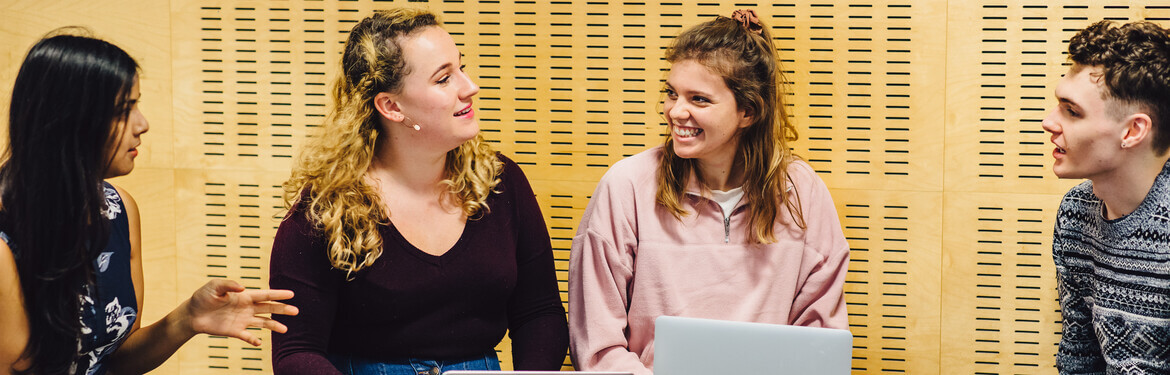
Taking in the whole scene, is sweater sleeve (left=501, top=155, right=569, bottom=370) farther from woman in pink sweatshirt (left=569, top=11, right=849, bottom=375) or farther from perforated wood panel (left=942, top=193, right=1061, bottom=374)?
perforated wood panel (left=942, top=193, right=1061, bottom=374)

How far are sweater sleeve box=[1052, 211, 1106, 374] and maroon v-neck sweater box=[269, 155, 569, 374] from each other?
1.35 m

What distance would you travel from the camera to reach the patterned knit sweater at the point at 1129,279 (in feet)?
7.04

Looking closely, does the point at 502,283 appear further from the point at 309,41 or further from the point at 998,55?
the point at 998,55

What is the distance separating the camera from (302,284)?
2.28 meters

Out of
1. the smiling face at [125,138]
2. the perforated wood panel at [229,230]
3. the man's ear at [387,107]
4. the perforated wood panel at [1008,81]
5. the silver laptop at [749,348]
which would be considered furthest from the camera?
the perforated wood panel at [229,230]

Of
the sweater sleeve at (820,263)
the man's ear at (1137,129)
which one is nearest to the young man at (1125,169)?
the man's ear at (1137,129)

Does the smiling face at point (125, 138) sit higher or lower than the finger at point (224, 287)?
higher

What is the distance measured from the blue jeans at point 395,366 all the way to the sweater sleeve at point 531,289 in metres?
0.19

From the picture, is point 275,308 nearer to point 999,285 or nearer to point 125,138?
point 125,138

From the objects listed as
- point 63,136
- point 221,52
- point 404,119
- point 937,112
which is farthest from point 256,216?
point 937,112

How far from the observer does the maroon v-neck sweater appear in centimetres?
228

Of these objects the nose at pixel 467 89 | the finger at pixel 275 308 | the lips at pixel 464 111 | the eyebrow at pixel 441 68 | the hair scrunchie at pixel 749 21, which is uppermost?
the hair scrunchie at pixel 749 21

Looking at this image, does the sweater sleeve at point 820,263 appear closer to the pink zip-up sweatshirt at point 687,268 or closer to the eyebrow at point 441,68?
the pink zip-up sweatshirt at point 687,268

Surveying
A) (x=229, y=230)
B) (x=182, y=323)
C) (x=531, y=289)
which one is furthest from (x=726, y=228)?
(x=229, y=230)
